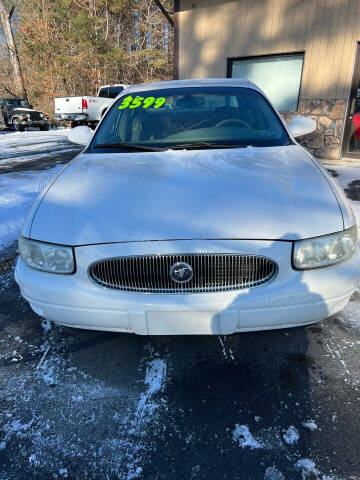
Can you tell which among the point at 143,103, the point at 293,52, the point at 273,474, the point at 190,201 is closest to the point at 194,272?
the point at 190,201

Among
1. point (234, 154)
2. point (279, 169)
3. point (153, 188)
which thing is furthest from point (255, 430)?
point (234, 154)

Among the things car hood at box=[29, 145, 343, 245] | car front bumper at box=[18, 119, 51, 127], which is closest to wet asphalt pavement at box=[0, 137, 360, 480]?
car hood at box=[29, 145, 343, 245]

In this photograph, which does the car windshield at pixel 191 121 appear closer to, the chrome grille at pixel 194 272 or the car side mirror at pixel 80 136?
the car side mirror at pixel 80 136

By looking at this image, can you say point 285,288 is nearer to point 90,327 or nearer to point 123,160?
point 90,327

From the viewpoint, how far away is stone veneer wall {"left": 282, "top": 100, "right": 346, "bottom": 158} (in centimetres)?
774

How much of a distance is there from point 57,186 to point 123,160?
51cm

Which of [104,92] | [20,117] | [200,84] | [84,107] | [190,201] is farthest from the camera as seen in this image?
[20,117]

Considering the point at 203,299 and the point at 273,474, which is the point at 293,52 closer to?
the point at 203,299

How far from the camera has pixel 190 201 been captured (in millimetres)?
1762

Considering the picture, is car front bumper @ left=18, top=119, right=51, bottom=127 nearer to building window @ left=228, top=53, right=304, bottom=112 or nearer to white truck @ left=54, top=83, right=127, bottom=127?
white truck @ left=54, top=83, right=127, bottom=127

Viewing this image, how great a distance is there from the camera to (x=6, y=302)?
2.60 metres

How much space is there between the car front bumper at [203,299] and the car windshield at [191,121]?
4.06 feet

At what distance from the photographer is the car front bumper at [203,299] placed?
1.57 metres

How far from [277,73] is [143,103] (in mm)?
6914
